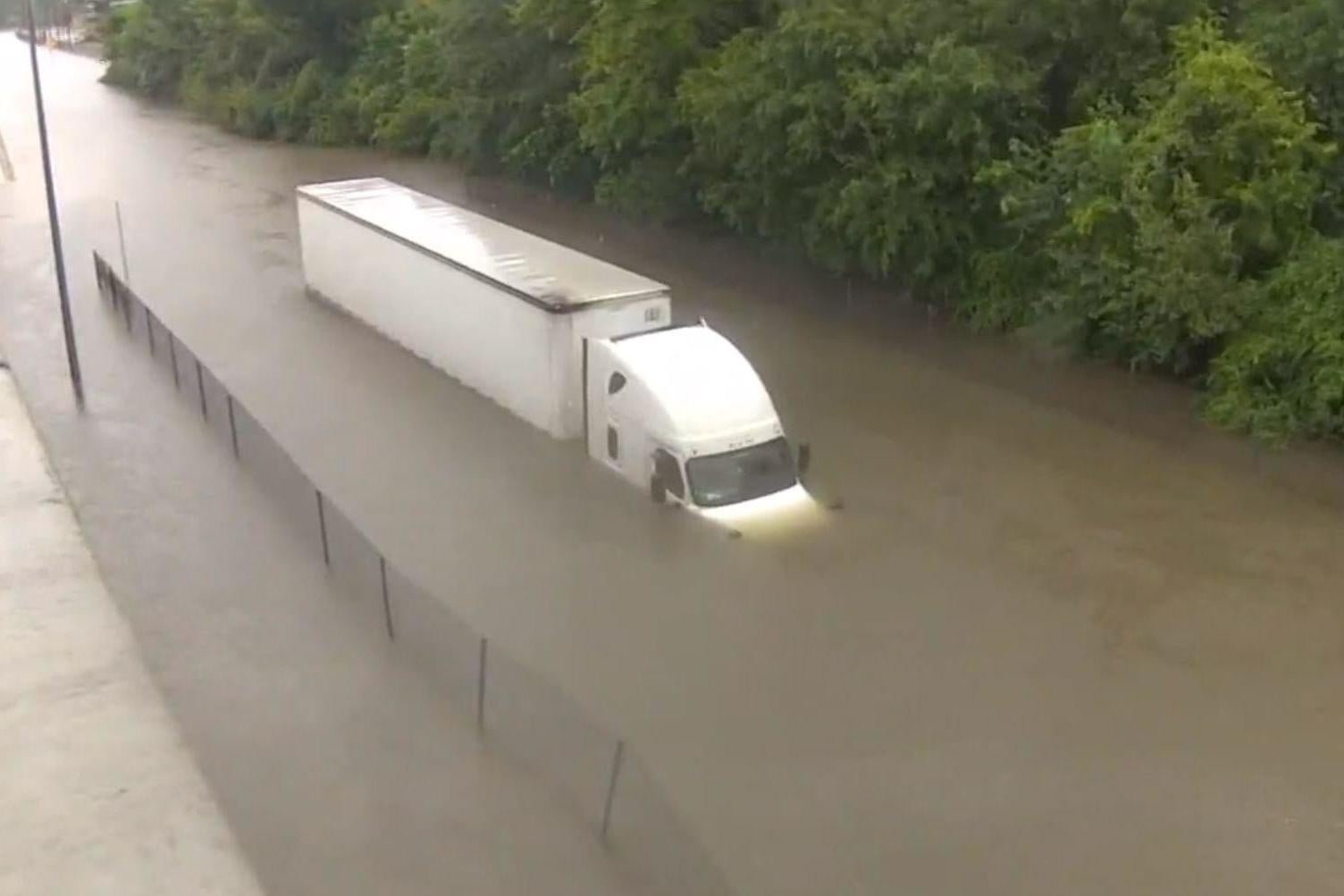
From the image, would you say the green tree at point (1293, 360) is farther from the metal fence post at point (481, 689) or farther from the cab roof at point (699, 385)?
the metal fence post at point (481, 689)

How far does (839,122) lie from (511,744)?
51.3ft

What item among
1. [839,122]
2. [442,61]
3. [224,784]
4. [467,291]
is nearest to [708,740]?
[224,784]

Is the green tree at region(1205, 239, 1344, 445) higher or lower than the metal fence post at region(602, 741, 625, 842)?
higher

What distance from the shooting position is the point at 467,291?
2203 centimetres

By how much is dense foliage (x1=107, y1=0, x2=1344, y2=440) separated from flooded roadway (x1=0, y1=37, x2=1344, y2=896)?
1189mm

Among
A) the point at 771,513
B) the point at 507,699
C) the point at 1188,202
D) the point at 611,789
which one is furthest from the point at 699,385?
the point at 1188,202

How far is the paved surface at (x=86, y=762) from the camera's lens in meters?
10.7

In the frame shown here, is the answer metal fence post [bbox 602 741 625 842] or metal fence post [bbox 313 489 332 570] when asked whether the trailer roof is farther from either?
metal fence post [bbox 602 741 625 842]

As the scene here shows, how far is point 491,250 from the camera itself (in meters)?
23.0

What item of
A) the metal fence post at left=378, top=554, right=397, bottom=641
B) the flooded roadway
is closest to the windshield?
the flooded roadway

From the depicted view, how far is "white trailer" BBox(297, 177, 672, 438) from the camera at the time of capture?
2016 centimetres

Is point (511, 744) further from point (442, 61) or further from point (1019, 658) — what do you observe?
point (442, 61)

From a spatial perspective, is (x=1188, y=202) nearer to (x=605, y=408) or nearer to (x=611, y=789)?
(x=605, y=408)

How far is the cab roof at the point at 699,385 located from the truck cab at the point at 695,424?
0.01 metres
